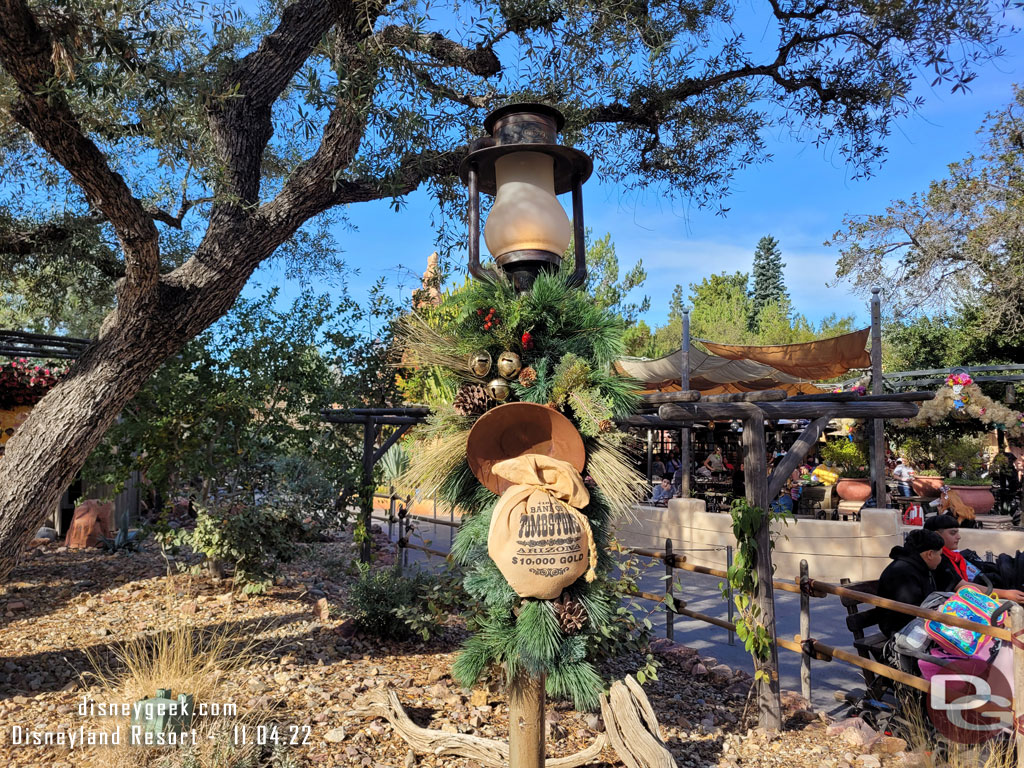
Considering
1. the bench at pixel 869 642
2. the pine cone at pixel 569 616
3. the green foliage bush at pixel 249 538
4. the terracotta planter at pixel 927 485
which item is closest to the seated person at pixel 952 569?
the bench at pixel 869 642

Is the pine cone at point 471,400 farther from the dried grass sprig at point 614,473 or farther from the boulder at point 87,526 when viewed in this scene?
the boulder at point 87,526

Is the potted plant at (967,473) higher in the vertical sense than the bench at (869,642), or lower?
higher

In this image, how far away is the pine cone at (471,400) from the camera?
91.8 inches

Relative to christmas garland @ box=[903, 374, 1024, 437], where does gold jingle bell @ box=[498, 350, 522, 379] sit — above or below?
below

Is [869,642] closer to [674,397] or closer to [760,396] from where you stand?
[760,396]

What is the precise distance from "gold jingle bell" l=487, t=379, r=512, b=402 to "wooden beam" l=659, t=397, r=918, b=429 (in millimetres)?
1194

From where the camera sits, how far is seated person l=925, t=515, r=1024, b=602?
4.04 metres

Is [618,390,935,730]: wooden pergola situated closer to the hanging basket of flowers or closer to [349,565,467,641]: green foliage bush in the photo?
[349,565,467,641]: green foliage bush

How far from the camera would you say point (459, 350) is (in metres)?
2.40

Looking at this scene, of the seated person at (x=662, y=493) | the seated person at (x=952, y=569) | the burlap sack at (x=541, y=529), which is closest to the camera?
the burlap sack at (x=541, y=529)

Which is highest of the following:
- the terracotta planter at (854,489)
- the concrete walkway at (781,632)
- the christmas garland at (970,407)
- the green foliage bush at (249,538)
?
the christmas garland at (970,407)

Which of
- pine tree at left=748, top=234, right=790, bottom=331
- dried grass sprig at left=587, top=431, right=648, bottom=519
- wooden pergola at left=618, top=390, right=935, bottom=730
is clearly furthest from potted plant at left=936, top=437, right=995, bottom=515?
pine tree at left=748, top=234, right=790, bottom=331

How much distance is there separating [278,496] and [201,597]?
1.12 m

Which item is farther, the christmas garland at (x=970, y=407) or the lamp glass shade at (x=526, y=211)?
the christmas garland at (x=970, y=407)
